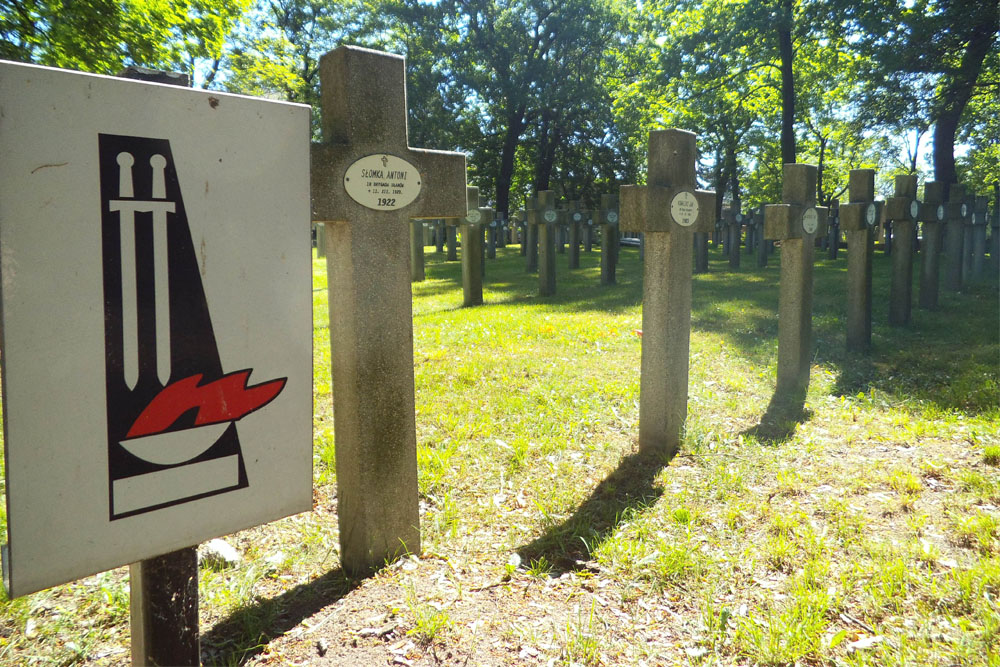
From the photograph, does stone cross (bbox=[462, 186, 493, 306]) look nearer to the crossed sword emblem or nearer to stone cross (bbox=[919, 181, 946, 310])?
stone cross (bbox=[919, 181, 946, 310])

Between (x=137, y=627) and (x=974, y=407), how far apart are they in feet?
20.8

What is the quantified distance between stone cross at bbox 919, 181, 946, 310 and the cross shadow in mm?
6144

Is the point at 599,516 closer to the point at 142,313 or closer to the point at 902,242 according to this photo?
the point at 142,313

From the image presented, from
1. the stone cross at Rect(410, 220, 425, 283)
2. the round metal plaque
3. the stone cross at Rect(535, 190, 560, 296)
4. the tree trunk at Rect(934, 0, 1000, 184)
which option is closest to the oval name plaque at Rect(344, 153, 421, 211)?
the round metal plaque

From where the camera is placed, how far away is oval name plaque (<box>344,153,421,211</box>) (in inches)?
118

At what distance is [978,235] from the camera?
597 inches

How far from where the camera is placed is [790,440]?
520 cm

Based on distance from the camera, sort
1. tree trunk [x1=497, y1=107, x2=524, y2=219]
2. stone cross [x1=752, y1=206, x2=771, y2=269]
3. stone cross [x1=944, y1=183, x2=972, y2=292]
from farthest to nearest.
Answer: tree trunk [x1=497, y1=107, x2=524, y2=219], stone cross [x1=752, y1=206, x2=771, y2=269], stone cross [x1=944, y1=183, x2=972, y2=292]

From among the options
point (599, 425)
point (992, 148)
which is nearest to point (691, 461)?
point (599, 425)

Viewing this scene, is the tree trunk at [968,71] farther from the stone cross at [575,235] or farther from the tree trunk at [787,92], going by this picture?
the stone cross at [575,235]

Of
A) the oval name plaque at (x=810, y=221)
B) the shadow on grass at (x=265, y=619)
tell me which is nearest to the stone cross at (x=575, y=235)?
the oval name plaque at (x=810, y=221)

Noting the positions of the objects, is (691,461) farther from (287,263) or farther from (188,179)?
(188,179)

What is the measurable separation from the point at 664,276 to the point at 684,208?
1.75 ft

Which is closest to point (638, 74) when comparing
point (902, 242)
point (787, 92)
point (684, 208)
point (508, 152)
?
point (508, 152)
